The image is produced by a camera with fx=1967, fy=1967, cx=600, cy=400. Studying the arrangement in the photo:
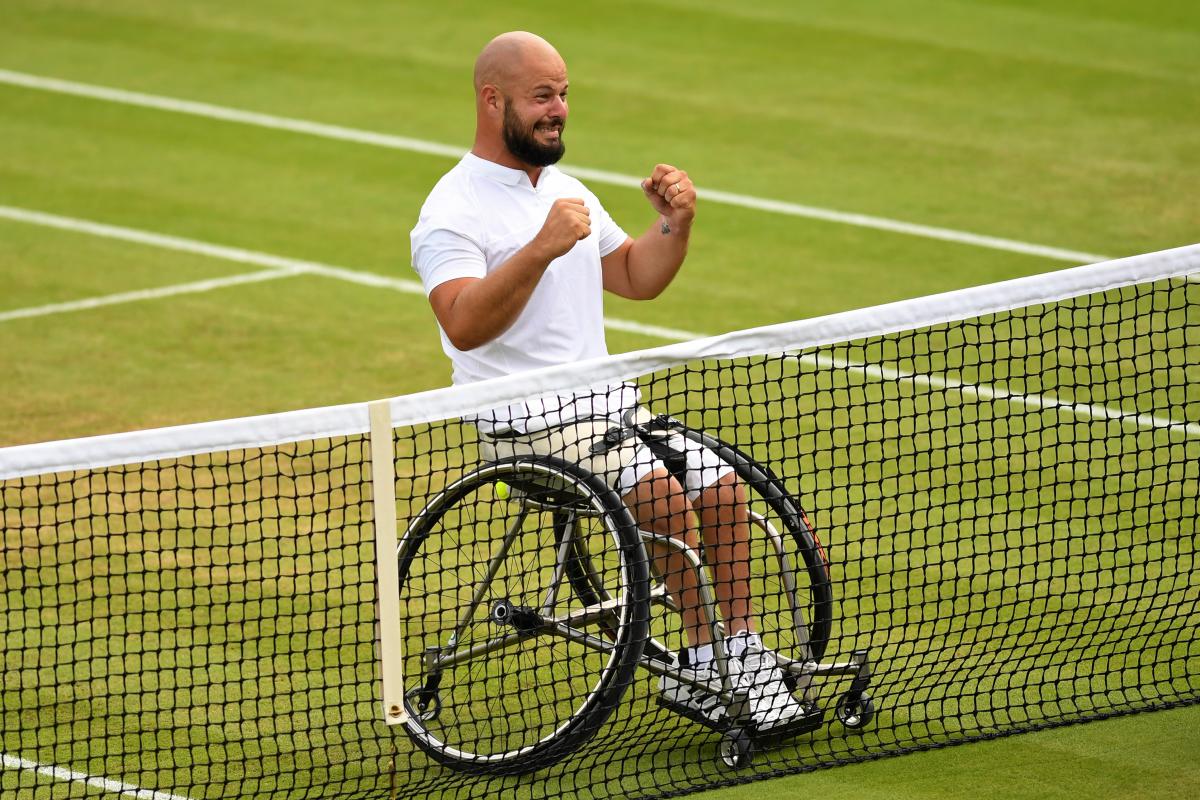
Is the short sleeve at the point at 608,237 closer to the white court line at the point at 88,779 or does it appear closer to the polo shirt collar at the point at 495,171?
the polo shirt collar at the point at 495,171

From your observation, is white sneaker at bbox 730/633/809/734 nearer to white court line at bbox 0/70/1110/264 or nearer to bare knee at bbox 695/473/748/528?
bare knee at bbox 695/473/748/528

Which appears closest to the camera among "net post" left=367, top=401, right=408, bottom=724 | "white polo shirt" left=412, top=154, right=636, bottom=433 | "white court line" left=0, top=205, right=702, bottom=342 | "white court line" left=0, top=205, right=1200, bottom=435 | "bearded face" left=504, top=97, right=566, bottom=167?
"net post" left=367, top=401, right=408, bottom=724

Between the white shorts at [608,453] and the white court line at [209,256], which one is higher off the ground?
the white shorts at [608,453]

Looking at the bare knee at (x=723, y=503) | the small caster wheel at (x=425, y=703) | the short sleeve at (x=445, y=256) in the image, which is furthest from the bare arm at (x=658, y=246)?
the small caster wheel at (x=425, y=703)

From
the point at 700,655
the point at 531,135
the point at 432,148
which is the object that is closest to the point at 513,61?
the point at 531,135

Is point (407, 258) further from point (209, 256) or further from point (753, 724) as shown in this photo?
point (753, 724)

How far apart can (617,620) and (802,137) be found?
900 cm

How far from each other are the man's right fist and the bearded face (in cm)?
52

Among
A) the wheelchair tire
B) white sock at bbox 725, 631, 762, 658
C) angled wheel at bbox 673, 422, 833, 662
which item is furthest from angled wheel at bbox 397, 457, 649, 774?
angled wheel at bbox 673, 422, 833, 662

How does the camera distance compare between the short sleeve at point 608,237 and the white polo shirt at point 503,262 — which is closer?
the white polo shirt at point 503,262

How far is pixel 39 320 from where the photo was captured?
11.6m

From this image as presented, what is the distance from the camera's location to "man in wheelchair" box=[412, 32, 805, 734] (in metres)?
6.46

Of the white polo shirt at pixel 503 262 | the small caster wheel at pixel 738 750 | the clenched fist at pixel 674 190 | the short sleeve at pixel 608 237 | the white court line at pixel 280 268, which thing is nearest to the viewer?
the small caster wheel at pixel 738 750

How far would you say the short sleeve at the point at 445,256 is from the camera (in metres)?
6.59
